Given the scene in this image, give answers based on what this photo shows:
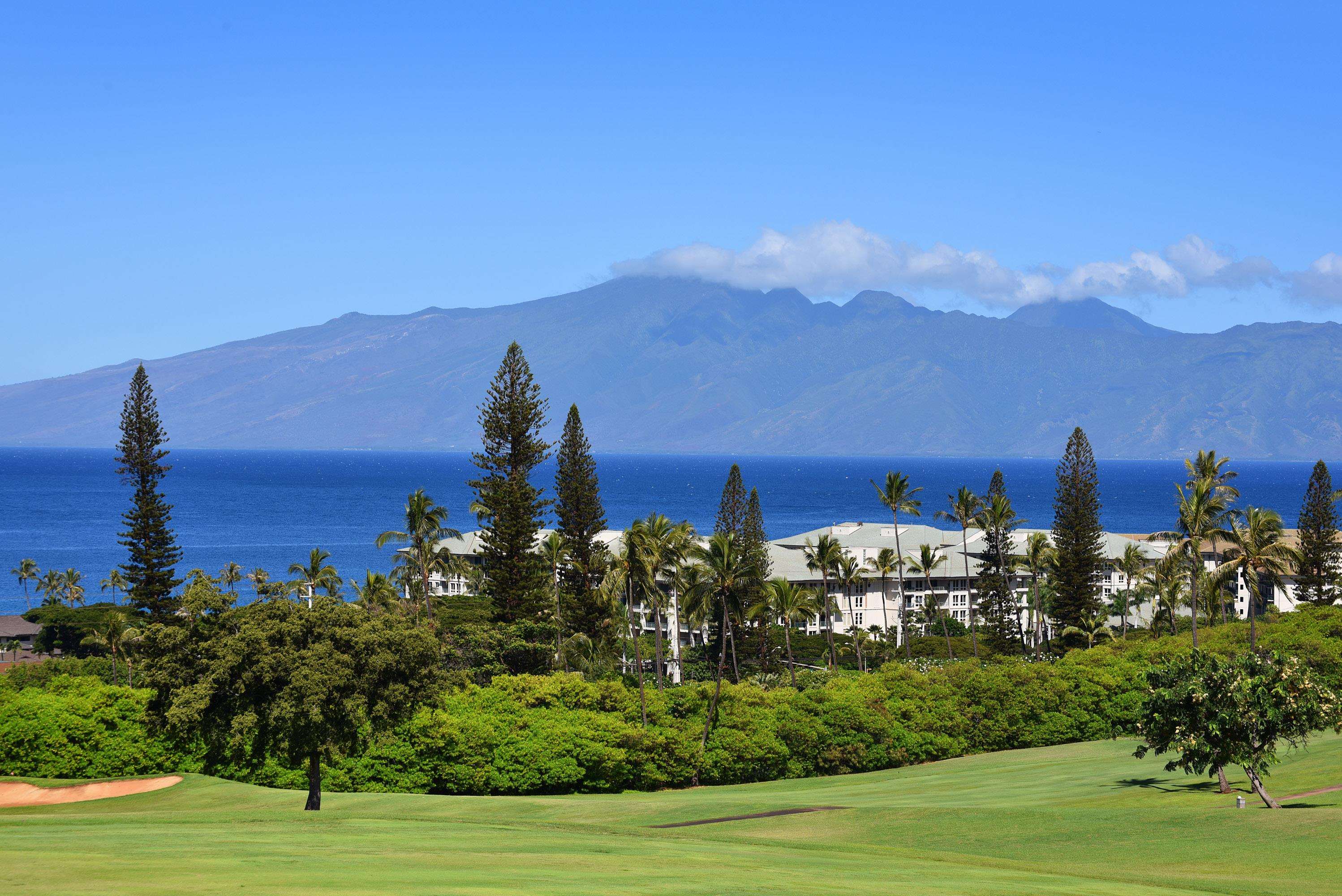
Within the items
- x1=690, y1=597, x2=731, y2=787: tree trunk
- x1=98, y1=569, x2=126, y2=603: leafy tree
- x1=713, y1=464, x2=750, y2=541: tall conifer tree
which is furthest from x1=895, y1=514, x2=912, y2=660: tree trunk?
x1=98, y1=569, x2=126, y2=603: leafy tree

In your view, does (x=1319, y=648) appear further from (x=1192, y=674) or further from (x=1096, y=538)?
(x=1192, y=674)

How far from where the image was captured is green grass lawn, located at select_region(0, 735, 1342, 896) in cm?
1744

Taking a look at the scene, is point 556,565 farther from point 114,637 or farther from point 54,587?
point 54,587

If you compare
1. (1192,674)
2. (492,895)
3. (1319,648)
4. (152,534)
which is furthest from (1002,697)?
(152,534)

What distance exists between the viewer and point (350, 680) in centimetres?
2952

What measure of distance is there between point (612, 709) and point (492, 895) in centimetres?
3219

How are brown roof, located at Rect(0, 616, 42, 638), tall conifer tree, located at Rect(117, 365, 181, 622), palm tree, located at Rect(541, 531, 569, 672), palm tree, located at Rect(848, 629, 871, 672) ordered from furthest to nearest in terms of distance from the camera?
brown roof, located at Rect(0, 616, 42, 638), palm tree, located at Rect(848, 629, 871, 672), tall conifer tree, located at Rect(117, 365, 181, 622), palm tree, located at Rect(541, 531, 569, 672)

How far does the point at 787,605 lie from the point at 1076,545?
22173 millimetres

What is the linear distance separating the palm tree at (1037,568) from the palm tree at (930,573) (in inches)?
228

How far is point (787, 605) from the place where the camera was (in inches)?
2650

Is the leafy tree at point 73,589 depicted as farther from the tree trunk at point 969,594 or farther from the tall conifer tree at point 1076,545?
the tall conifer tree at point 1076,545

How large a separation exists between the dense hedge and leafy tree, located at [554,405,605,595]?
17.6 meters

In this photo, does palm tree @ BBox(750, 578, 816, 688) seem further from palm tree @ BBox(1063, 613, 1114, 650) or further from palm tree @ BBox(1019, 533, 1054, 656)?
palm tree @ BBox(1063, 613, 1114, 650)

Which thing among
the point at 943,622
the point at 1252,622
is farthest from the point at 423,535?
the point at 1252,622
